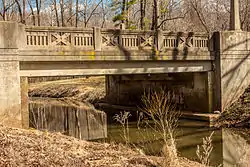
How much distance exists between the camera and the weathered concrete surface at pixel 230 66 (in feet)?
49.2

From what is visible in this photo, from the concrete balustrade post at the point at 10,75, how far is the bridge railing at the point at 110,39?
21.6 inches

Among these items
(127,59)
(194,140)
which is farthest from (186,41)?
(194,140)

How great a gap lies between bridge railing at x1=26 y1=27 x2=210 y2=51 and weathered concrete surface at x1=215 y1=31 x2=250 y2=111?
785 mm

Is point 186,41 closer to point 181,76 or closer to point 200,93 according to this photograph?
point 200,93

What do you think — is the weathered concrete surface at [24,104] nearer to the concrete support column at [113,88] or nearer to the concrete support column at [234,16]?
the concrete support column at [234,16]

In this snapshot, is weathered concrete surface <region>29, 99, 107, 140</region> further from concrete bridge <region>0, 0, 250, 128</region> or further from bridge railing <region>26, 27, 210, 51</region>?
bridge railing <region>26, 27, 210, 51</region>

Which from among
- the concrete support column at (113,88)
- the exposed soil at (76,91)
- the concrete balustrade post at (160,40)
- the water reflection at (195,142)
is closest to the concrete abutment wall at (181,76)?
the concrete balustrade post at (160,40)

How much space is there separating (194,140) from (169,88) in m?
6.60

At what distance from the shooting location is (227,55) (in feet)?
49.6

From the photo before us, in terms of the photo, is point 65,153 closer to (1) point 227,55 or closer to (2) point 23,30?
(2) point 23,30

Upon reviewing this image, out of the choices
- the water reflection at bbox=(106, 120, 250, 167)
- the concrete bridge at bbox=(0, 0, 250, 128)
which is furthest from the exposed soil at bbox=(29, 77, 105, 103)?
the water reflection at bbox=(106, 120, 250, 167)

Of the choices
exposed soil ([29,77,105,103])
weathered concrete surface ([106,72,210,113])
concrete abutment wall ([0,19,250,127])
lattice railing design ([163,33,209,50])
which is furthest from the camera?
exposed soil ([29,77,105,103])

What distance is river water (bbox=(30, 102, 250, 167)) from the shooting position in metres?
9.18

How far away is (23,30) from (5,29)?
0.57 metres
